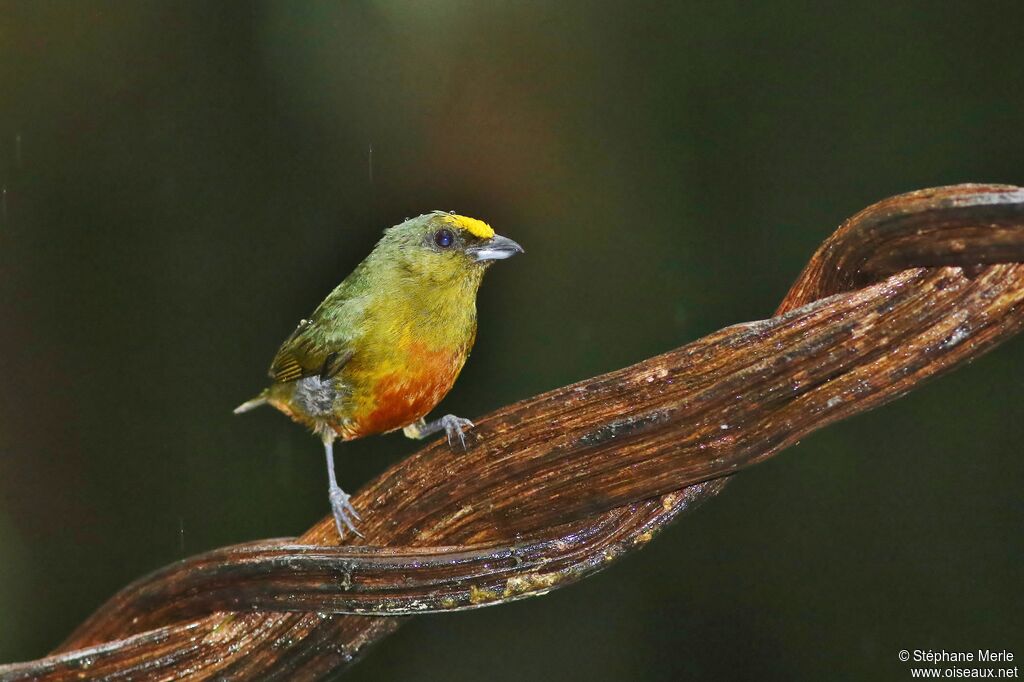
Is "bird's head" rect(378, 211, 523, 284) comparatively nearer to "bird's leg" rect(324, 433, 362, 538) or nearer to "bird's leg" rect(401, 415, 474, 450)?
"bird's leg" rect(401, 415, 474, 450)

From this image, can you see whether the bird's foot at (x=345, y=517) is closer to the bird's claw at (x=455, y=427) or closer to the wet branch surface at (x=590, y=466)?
the wet branch surface at (x=590, y=466)

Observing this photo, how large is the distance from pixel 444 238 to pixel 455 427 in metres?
0.42

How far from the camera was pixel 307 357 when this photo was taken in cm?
227

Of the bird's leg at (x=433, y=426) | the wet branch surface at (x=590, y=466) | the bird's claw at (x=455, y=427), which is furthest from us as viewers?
the bird's leg at (x=433, y=426)

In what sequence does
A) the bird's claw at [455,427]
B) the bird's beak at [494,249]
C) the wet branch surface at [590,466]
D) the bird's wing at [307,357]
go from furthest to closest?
the bird's wing at [307,357] → the bird's beak at [494,249] → the bird's claw at [455,427] → the wet branch surface at [590,466]

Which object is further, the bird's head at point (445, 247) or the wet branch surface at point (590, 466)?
the bird's head at point (445, 247)

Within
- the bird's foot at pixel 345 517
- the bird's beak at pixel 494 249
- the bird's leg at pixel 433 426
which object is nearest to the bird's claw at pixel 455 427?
the bird's leg at pixel 433 426

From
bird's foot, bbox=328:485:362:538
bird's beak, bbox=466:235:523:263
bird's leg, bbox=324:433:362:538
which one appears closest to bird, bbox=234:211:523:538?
bird's beak, bbox=466:235:523:263

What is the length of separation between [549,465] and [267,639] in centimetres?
56

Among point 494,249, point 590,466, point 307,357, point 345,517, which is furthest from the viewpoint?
point 307,357

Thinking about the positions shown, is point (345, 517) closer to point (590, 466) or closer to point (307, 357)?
point (590, 466)

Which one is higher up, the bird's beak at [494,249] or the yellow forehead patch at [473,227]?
the yellow forehead patch at [473,227]

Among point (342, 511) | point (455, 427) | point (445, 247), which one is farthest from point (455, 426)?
point (445, 247)

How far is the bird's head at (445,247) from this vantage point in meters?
2.11
